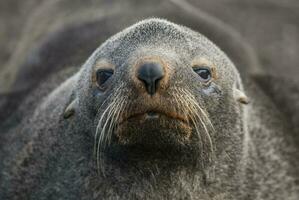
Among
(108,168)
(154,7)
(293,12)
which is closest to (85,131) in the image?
(108,168)


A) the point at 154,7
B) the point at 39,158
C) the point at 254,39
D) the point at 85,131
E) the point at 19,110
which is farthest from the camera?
the point at 254,39

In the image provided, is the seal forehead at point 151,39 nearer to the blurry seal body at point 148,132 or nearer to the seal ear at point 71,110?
the blurry seal body at point 148,132

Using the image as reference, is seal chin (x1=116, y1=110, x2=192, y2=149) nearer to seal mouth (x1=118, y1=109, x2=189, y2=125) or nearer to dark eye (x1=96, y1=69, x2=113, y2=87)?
seal mouth (x1=118, y1=109, x2=189, y2=125)

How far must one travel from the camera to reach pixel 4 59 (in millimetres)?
11586

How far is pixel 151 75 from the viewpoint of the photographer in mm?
6129

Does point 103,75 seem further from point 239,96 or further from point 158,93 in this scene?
point 239,96

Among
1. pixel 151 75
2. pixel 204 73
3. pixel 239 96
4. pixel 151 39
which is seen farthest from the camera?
pixel 239 96

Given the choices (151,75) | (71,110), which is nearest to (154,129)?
(151,75)

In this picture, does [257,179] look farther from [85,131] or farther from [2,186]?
[2,186]

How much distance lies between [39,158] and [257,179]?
6.15 ft

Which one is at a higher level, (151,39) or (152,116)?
(151,39)

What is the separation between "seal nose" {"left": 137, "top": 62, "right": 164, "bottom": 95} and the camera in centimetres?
613

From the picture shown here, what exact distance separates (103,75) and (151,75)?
76 centimetres

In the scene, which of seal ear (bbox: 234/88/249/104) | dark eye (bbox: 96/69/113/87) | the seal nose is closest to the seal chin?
the seal nose
